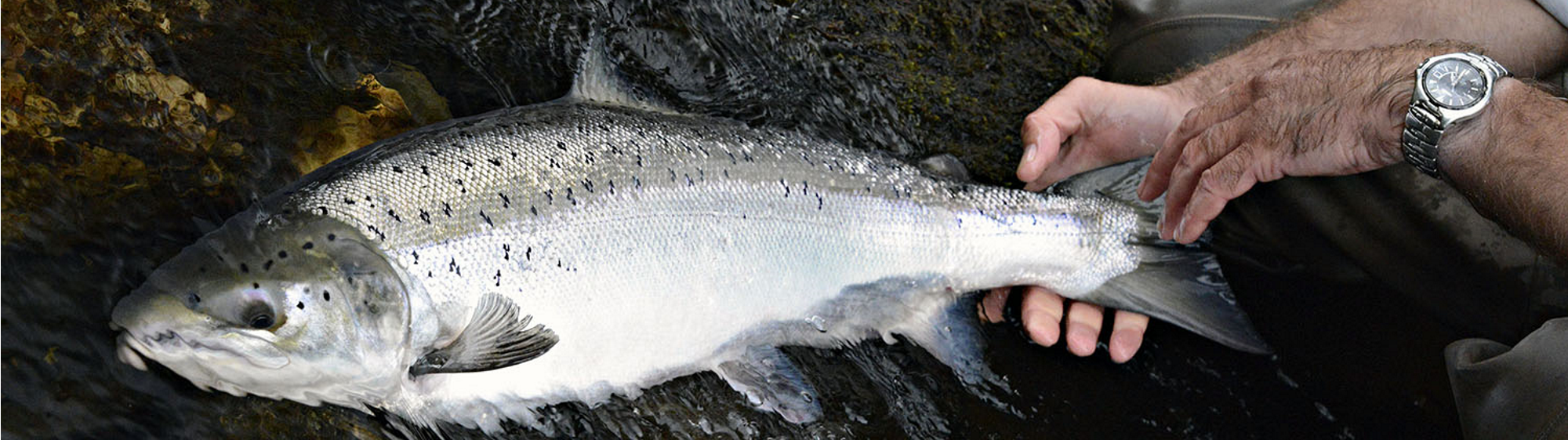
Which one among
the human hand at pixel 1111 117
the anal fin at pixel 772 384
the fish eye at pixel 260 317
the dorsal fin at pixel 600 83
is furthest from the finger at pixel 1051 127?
the fish eye at pixel 260 317

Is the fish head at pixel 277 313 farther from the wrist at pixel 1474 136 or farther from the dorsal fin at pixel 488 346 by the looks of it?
the wrist at pixel 1474 136

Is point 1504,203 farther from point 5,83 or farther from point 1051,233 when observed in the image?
point 5,83

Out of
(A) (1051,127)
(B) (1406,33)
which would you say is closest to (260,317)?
(A) (1051,127)

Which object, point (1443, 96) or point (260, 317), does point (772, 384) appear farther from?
point (1443, 96)

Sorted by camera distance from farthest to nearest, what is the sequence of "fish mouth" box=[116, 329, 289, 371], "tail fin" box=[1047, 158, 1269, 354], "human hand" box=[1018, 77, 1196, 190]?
"human hand" box=[1018, 77, 1196, 190], "tail fin" box=[1047, 158, 1269, 354], "fish mouth" box=[116, 329, 289, 371]

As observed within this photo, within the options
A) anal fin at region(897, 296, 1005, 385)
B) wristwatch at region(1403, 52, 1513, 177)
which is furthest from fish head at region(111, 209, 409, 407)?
wristwatch at region(1403, 52, 1513, 177)

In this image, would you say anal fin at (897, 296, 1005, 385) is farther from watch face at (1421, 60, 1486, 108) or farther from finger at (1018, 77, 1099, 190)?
watch face at (1421, 60, 1486, 108)

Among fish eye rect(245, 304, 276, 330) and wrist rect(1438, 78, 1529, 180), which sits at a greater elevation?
fish eye rect(245, 304, 276, 330)
